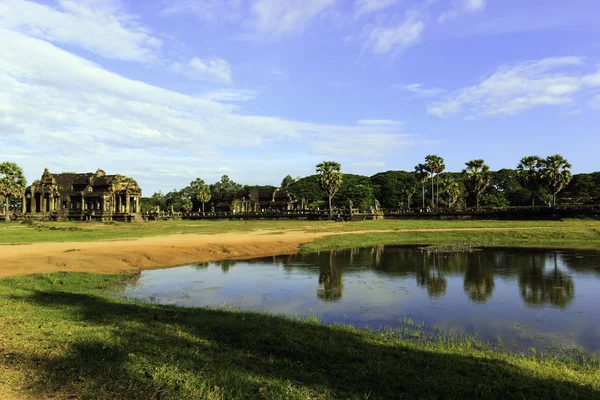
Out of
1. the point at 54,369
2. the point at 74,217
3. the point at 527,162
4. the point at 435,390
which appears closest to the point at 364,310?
the point at 435,390

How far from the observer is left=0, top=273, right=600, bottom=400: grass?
19.7 ft

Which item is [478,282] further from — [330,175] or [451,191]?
[451,191]

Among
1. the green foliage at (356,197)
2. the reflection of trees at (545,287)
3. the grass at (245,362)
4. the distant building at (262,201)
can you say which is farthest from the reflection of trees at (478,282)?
the distant building at (262,201)

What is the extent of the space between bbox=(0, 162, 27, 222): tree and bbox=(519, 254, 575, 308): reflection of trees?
87082mm

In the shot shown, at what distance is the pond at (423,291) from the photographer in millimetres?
12281

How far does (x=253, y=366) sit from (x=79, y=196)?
100m

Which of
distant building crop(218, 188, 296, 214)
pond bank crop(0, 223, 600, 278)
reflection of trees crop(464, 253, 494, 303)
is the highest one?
distant building crop(218, 188, 296, 214)

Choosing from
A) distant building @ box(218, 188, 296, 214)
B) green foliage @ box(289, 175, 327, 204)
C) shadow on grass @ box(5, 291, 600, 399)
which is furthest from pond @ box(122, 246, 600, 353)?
green foliage @ box(289, 175, 327, 204)

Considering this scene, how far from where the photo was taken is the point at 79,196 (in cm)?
9300

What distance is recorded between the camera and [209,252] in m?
30.4

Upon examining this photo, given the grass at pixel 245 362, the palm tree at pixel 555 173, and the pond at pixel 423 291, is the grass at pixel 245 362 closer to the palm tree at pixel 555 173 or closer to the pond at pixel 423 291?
the pond at pixel 423 291

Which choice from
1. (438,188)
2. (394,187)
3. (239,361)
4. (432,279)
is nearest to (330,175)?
(438,188)

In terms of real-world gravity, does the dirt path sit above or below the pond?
above

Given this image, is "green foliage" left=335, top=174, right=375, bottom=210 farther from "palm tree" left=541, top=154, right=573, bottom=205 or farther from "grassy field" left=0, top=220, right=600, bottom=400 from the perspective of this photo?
"grassy field" left=0, top=220, right=600, bottom=400
